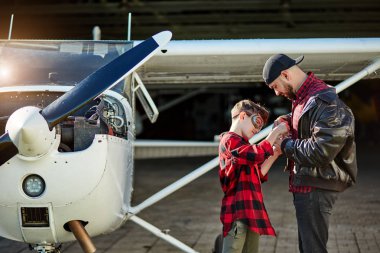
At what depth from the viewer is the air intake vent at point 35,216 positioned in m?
3.63

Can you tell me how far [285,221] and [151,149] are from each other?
4234mm

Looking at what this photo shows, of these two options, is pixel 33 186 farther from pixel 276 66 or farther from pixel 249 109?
pixel 276 66

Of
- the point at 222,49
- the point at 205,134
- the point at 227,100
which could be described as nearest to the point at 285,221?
the point at 222,49

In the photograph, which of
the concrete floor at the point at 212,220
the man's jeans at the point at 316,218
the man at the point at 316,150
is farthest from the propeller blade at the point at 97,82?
the concrete floor at the point at 212,220

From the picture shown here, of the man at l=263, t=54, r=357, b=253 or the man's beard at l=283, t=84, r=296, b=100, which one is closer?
the man at l=263, t=54, r=357, b=253

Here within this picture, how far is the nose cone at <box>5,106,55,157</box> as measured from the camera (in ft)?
10.6

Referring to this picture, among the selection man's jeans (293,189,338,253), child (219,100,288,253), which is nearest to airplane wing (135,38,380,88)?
child (219,100,288,253)

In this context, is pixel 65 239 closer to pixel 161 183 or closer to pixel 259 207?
pixel 259 207

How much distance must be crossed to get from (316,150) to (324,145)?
1.7 inches

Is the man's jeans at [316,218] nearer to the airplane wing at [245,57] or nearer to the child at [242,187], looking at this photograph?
the child at [242,187]

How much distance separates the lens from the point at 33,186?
3533mm

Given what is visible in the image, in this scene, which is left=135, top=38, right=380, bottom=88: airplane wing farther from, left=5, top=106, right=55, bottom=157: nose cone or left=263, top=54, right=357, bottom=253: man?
left=5, top=106, right=55, bottom=157: nose cone

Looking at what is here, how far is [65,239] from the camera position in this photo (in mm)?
3869

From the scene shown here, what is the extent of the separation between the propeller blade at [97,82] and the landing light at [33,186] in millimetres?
315
